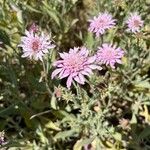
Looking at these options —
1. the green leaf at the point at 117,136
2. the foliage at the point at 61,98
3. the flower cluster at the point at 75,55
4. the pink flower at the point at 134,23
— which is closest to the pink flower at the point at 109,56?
the flower cluster at the point at 75,55

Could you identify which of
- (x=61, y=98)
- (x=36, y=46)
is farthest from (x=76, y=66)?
(x=61, y=98)

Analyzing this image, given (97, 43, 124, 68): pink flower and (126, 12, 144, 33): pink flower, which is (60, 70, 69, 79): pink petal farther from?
(126, 12, 144, 33): pink flower

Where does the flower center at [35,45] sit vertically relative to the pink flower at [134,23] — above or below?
below

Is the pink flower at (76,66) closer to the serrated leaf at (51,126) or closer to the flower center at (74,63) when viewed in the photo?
the flower center at (74,63)

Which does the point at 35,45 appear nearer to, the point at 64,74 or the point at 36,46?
the point at 36,46

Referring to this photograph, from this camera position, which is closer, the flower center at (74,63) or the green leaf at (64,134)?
the flower center at (74,63)

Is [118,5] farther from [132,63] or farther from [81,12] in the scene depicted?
[81,12]
